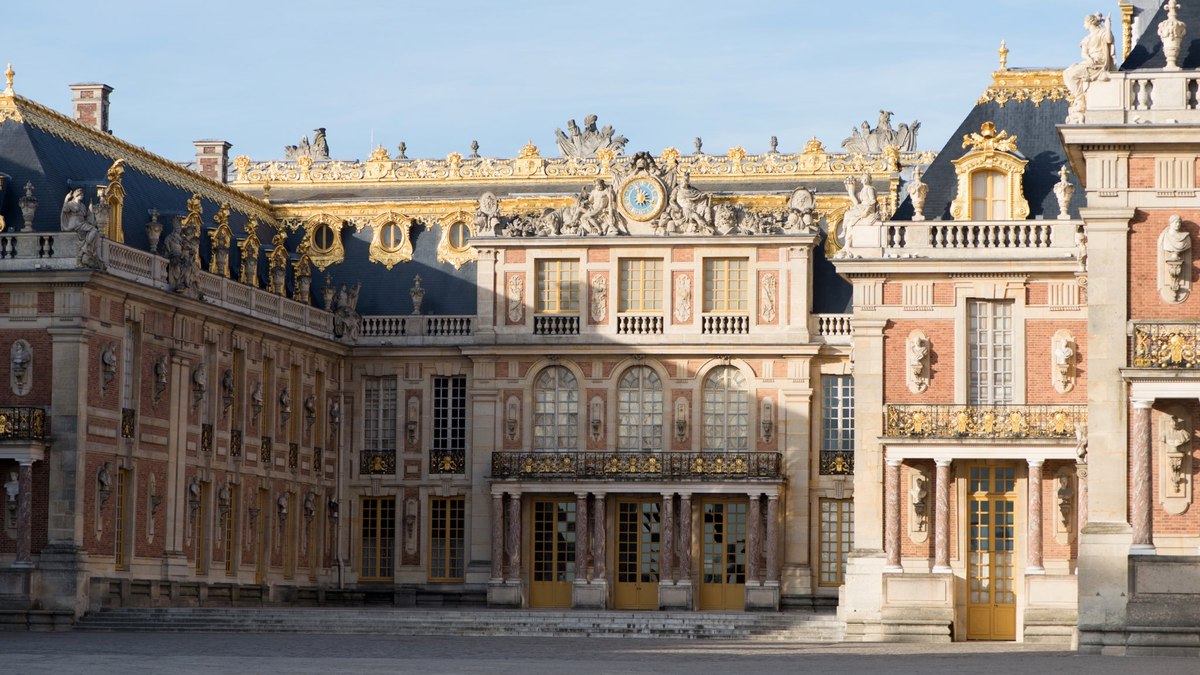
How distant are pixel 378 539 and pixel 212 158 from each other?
1068cm

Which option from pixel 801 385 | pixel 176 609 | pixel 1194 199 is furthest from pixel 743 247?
pixel 1194 199

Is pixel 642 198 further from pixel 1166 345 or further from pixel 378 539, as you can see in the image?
pixel 1166 345

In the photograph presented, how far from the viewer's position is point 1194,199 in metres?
32.6

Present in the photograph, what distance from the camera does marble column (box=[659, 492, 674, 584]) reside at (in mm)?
52312

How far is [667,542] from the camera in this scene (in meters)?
52.3

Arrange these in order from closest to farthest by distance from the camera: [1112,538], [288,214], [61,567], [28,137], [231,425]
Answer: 1. [1112,538]
2. [61,567]
3. [28,137]
4. [231,425]
5. [288,214]

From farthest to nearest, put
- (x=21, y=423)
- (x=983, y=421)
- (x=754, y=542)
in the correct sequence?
(x=754, y=542)
(x=21, y=423)
(x=983, y=421)

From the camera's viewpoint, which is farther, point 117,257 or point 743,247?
point 743,247

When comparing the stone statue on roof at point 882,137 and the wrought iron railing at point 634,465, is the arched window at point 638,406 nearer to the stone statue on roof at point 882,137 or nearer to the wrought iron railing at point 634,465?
the wrought iron railing at point 634,465

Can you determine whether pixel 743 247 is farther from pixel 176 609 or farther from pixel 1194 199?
pixel 1194 199

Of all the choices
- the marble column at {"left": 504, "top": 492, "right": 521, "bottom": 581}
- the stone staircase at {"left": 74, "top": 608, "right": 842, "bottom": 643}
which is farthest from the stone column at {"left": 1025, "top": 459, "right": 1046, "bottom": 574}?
the marble column at {"left": 504, "top": 492, "right": 521, "bottom": 581}

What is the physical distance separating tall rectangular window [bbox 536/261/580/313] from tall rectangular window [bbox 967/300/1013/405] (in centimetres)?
1266

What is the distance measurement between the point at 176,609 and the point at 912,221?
15241mm

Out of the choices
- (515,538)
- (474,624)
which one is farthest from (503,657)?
(515,538)
